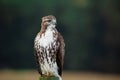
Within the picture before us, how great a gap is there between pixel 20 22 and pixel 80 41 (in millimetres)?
657

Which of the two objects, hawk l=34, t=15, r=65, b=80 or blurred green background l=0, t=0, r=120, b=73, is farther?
blurred green background l=0, t=0, r=120, b=73

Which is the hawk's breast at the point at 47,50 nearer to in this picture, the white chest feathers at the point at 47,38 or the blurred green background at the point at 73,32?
the white chest feathers at the point at 47,38

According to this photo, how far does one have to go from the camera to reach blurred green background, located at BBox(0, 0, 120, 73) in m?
4.96

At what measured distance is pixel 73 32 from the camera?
16.4 feet

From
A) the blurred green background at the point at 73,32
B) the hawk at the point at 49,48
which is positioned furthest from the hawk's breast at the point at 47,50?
the blurred green background at the point at 73,32

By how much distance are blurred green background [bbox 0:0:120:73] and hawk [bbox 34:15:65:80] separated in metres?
1.99

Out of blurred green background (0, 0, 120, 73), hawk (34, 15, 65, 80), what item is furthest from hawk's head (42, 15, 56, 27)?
blurred green background (0, 0, 120, 73)

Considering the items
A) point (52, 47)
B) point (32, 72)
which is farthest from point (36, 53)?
point (32, 72)

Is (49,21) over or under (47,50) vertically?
over

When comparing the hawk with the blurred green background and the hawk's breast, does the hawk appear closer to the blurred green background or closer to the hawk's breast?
the hawk's breast

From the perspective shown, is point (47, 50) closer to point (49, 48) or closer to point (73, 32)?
point (49, 48)

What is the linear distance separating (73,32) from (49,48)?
2.15m

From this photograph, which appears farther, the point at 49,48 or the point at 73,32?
the point at 73,32

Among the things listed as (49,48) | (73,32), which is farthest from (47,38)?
(73,32)
